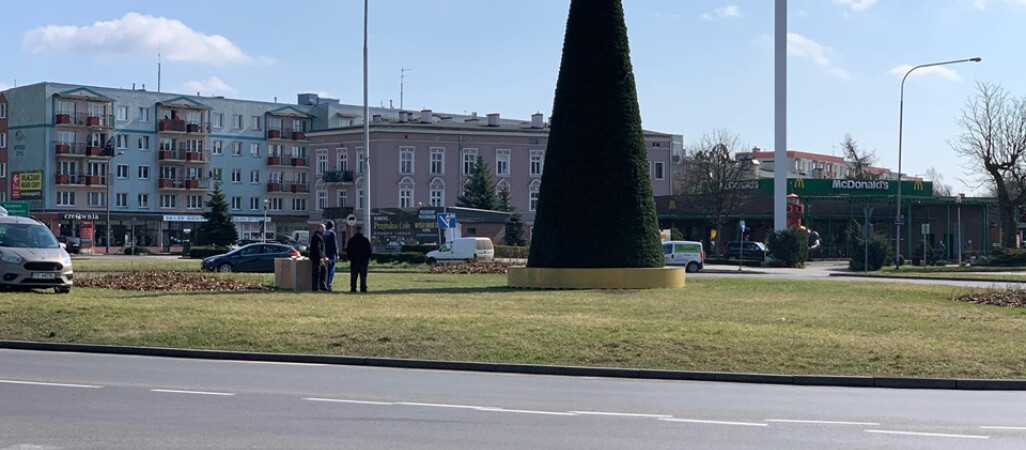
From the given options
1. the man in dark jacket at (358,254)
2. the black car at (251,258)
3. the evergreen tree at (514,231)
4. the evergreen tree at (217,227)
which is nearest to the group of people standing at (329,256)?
the man in dark jacket at (358,254)

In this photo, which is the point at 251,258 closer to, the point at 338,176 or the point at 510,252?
the point at 510,252

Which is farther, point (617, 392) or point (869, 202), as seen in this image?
point (869, 202)

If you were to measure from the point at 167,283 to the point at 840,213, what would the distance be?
66.3 m

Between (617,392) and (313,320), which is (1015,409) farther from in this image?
(313,320)

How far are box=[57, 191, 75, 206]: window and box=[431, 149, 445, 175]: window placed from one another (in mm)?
31394

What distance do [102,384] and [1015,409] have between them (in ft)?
34.8

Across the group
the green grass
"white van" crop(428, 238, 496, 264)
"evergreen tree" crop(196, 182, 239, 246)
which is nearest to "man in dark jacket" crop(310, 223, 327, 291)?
the green grass

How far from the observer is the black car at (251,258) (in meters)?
48.1

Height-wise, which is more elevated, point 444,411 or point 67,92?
point 67,92

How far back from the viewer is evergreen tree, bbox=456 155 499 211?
92.3m

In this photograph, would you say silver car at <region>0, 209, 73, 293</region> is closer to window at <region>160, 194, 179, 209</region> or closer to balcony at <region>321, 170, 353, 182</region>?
balcony at <region>321, 170, 353, 182</region>

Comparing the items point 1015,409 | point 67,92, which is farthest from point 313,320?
point 67,92

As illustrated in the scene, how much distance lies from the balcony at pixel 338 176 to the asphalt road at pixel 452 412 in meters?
83.6

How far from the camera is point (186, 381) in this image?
15203mm
